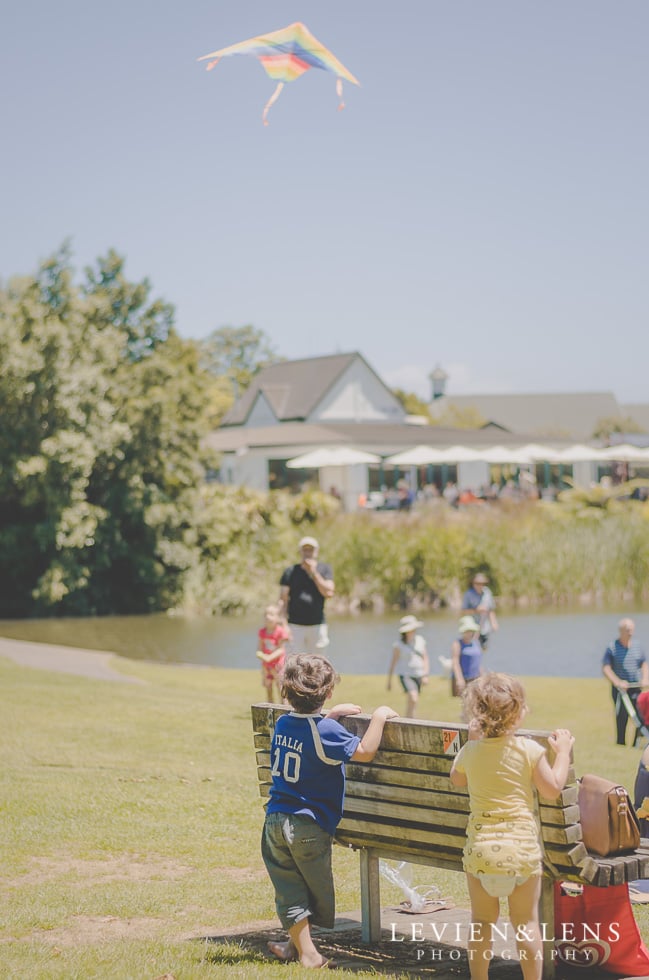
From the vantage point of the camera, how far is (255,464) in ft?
181

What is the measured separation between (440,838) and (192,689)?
13135mm

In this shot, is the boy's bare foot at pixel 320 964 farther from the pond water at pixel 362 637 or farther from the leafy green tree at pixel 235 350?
the leafy green tree at pixel 235 350

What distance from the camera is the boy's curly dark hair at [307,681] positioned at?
495 cm

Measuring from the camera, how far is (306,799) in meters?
4.96

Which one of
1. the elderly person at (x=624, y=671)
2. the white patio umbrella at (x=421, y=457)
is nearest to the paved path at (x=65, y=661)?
the elderly person at (x=624, y=671)

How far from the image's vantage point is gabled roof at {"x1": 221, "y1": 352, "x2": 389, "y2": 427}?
63.5 m

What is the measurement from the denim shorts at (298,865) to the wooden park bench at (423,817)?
36 centimetres

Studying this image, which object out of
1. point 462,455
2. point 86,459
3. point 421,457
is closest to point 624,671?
point 86,459

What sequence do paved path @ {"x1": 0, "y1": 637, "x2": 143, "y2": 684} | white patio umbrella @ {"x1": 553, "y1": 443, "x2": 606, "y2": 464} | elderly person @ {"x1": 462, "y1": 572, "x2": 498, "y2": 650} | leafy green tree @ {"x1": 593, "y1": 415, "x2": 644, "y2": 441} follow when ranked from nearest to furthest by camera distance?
paved path @ {"x1": 0, "y1": 637, "x2": 143, "y2": 684} → elderly person @ {"x1": 462, "y1": 572, "x2": 498, "y2": 650} → white patio umbrella @ {"x1": 553, "y1": 443, "x2": 606, "y2": 464} → leafy green tree @ {"x1": 593, "y1": 415, "x2": 644, "y2": 441}

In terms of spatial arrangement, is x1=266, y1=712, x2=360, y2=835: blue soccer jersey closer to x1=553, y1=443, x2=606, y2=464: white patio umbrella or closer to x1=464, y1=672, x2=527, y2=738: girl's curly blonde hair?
x1=464, y1=672, x2=527, y2=738: girl's curly blonde hair

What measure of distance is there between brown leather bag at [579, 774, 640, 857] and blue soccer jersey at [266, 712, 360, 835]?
965mm

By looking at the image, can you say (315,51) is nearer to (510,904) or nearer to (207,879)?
(207,879)

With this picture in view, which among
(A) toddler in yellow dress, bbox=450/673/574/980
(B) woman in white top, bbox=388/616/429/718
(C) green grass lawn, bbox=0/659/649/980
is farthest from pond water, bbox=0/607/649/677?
(A) toddler in yellow dress, bbox=450/673/574/980

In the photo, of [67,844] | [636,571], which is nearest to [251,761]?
[67,844]
